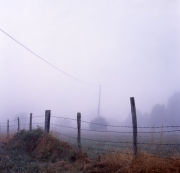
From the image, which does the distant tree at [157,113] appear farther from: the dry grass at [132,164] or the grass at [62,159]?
the dry grass at [132,164]

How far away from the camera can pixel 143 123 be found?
99562 mm

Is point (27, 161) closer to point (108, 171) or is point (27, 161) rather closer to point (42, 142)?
point (42, 142)

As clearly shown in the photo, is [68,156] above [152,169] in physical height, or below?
below

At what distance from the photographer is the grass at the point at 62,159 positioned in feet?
22.4

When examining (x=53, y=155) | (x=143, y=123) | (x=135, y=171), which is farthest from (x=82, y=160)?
(x=143, y=123)

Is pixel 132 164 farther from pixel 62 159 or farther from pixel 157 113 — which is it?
pixel 157 113

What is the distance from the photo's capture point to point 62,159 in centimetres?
998

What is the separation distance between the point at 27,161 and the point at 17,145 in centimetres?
311

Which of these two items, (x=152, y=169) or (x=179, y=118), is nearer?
(x=152, y=169)

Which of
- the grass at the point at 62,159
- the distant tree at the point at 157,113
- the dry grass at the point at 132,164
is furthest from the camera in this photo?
the distant tree at the point at 157,113

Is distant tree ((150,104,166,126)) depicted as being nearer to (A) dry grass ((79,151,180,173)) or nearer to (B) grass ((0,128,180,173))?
(B) grass ((0,128,180,173))

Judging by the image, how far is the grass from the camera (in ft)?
22.4

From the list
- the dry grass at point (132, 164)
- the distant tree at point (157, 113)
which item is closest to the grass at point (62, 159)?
the dry grass at point (132, 164)

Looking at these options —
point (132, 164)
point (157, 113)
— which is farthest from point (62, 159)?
point (157, 113)
